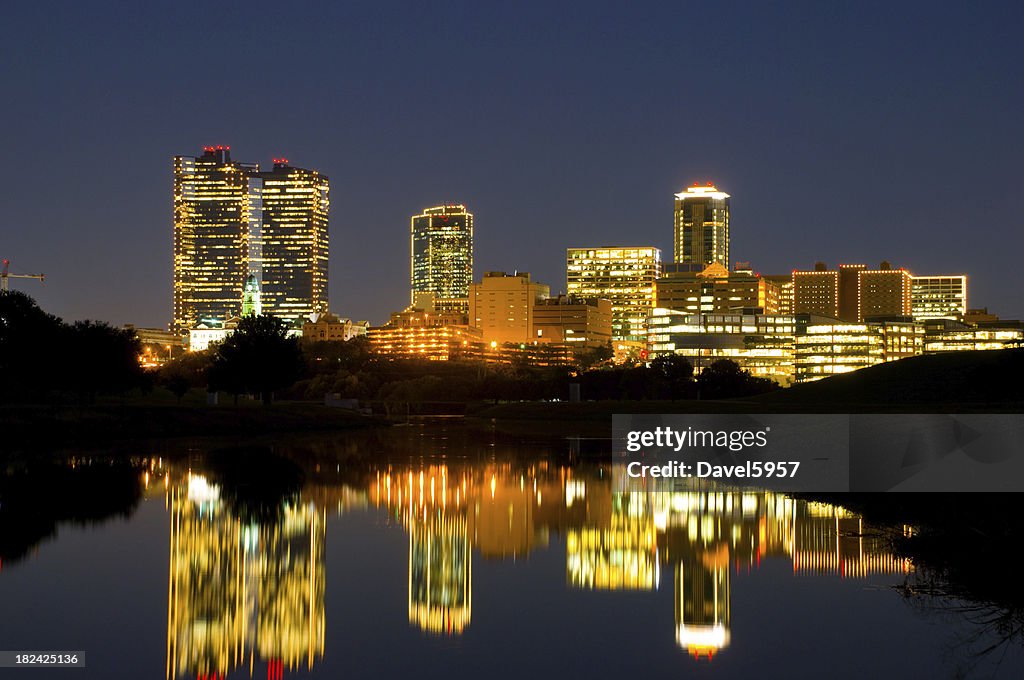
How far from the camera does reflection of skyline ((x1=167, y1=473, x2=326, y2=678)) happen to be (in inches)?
765

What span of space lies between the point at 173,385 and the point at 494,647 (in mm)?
104838

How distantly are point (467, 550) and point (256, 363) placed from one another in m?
90.1

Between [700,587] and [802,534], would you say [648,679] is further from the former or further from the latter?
[802,534]

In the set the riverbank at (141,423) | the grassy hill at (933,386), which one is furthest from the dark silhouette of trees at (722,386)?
the riverbank at (141,423)

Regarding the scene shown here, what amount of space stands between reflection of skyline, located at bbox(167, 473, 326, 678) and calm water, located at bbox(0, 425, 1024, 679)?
0.26 feet

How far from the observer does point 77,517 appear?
3666cm

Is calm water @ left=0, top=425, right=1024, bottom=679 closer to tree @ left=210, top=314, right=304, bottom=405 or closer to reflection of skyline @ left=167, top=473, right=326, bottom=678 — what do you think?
reflection of skyline @ left=167, top=473, right=326, bottom=678

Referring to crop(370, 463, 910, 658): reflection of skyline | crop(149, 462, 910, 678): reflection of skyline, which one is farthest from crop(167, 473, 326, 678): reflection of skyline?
crop(370, 463, 910, 658): reflection of skyline

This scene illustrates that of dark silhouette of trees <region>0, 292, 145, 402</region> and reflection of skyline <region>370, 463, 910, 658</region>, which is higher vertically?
dark silhouette of trees <region>0, 292, 145, 402</region>

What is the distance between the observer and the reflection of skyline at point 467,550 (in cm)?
2130

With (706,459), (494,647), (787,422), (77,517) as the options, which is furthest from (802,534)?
(787,422)

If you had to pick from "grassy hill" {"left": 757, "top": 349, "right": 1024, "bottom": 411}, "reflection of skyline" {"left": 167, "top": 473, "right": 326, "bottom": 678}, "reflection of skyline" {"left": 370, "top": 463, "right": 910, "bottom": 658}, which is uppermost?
"grassy hill" {"left": 757, "top": 349, "right": 1024, "bottom": 411}

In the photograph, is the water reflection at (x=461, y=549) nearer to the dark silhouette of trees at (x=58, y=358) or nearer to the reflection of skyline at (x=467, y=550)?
the reflection of skyline at (x=467, y=550)

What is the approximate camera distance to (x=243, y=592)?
24375 millimetres
